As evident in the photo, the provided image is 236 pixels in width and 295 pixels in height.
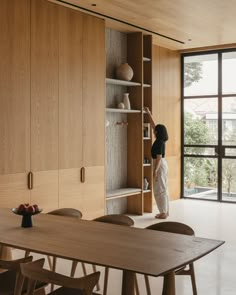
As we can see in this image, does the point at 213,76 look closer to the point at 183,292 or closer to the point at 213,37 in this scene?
the point at 213,37

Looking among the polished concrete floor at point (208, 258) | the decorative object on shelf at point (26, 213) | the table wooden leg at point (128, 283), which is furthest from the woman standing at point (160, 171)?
the table wooden leg at point (128, 283)

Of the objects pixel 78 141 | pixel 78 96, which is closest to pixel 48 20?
pixel 78 96

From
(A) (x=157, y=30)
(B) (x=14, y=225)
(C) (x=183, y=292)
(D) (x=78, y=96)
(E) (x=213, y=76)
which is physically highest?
(A) (x=157, y=30)

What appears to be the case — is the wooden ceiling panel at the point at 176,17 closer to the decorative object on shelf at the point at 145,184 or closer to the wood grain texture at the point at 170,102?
the wood grain texture at the point at 170,102

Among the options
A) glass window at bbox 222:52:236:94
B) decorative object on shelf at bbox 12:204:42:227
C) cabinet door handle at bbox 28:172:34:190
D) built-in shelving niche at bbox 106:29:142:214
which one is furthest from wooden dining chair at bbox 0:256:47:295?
glass window at bbox 222:52:236:94

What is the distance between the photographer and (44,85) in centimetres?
566

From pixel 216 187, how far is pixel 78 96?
166 inches

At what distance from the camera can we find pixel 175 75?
9312 mm

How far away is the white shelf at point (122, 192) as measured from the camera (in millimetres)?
6953

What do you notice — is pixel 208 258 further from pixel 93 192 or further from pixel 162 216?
pixel 162 216

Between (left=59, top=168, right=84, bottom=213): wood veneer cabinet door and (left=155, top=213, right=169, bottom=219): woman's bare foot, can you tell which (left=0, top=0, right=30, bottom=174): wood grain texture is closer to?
(left=59, top=168, right=84, bottom=213): wood veneer cabinet door

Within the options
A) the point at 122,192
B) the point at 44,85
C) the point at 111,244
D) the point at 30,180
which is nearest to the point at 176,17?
the point at 44,85

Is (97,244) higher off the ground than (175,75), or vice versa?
(175,75)

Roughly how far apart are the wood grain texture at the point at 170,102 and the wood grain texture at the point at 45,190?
341 centimetres
